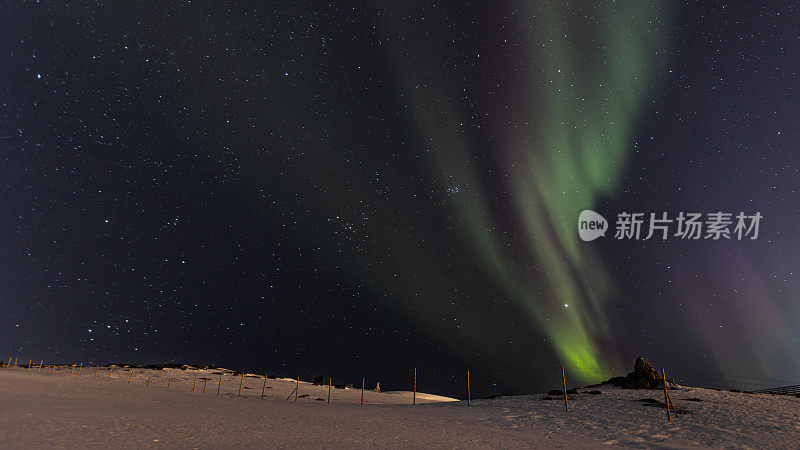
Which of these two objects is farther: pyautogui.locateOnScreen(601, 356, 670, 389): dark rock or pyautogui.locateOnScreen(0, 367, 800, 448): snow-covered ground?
pyautogui.locateOnScreen(601, 356, 670, 389): dark rock

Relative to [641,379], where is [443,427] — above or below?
below

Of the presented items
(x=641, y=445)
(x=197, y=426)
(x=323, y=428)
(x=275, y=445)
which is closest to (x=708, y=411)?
(x=641, y=445)

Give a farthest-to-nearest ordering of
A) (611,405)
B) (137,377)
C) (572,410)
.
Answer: (137,377) → (611,405) → (572,410)

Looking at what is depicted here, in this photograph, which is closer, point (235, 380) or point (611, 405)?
point (611, 405)

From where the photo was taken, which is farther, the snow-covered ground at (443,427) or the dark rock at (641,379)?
the dark rock at (641,379)

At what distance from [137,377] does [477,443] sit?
4980cm

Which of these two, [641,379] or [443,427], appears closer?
[443,427]

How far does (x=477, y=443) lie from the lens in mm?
12805

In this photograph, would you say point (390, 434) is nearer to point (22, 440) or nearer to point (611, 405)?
point (22, 440)

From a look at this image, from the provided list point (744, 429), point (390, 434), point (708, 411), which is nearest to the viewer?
point (390, 434)

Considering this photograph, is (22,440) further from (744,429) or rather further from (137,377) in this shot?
(137,377)

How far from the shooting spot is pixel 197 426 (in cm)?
1381

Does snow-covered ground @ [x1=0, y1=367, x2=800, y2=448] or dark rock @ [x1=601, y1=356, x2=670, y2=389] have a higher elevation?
dark rock @ [x1=601, y1=356, x2=670, y2=389]

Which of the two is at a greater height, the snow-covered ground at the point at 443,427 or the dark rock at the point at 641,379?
the dark rock at the point at 641,379
